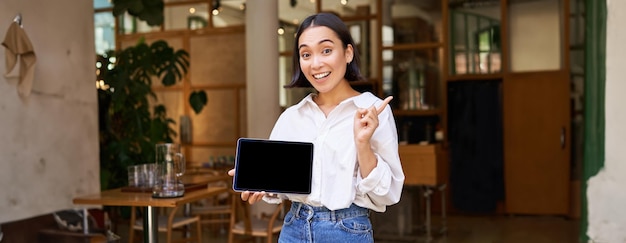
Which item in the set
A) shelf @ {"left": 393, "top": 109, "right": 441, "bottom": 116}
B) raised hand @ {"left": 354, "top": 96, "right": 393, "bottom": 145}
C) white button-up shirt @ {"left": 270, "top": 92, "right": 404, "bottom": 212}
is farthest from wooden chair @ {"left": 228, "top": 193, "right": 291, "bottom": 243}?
shelf @ {"left": 393, "top": 109, "right": 441, "bottom": 116}

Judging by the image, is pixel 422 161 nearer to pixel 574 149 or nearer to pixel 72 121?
pixel 574 149

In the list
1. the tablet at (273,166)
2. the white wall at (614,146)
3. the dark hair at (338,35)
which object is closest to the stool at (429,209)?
the white wall at (614,146)

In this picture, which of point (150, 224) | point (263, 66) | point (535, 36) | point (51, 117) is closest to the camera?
point (150, 224)

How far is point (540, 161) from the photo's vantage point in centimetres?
853

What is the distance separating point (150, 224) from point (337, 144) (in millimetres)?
2848

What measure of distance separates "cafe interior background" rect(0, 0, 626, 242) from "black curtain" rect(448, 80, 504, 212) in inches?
3.1

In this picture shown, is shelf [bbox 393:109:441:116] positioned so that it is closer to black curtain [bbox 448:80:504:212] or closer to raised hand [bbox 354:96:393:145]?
black curtain [bbox 448:80:504:212]

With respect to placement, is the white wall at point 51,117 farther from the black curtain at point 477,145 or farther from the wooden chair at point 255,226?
the black curtain at point 477,145

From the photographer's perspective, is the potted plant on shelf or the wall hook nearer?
the wall hook

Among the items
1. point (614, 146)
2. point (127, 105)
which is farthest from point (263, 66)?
point (614, 146)

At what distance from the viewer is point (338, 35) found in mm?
1807

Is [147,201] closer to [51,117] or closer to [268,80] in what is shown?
[51,117]

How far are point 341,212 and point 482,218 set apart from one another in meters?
7.19

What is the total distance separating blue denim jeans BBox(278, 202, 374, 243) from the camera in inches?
67.9
